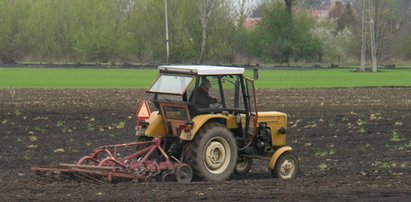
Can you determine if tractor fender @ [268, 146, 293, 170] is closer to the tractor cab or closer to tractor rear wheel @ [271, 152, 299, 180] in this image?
tractor rear wheel @ [271, 152, 299, 180]

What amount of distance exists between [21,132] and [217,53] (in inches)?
2641

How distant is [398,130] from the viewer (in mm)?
21906

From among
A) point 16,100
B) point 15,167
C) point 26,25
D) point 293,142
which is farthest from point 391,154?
point 26,25

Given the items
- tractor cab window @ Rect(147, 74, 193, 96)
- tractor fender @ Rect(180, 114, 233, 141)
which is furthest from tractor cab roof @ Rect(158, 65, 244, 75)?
tractor fender @ Rect(180, 114, 233, 141)

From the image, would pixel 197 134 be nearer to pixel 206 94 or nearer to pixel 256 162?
pixel 206 94

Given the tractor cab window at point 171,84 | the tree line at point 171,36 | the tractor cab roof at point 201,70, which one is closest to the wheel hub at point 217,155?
the tractor cab window at point 171,84

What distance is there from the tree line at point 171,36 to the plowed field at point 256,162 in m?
49.2

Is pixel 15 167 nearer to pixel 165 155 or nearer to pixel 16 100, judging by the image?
pixel 165 155

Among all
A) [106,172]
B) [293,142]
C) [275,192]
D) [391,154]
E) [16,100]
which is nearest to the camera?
[275,192]

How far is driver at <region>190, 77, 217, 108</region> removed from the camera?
44.1ft

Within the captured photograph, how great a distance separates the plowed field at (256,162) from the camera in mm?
11672

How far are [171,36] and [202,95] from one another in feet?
246

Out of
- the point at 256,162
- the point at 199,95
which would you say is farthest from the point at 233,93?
the point at 256,162

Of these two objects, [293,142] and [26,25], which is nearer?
[293,142]
